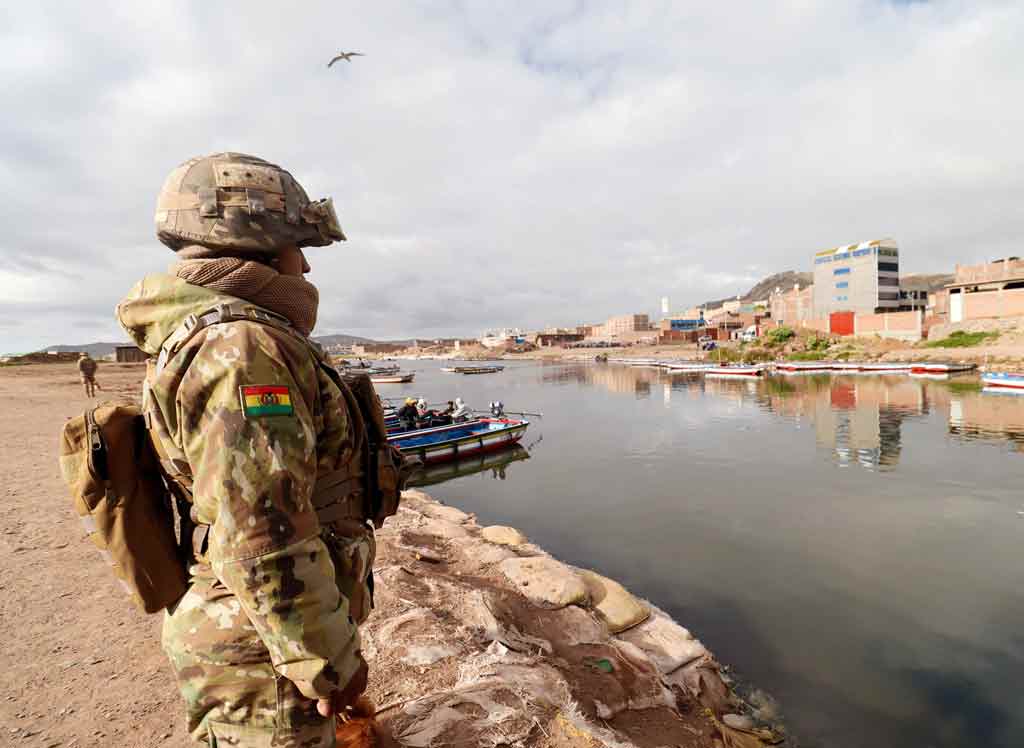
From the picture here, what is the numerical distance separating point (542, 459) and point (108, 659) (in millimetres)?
17443

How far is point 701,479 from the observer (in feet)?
54.5

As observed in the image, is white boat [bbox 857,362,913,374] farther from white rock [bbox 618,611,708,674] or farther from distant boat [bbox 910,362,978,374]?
white rock [bbox 618,611,708,674]

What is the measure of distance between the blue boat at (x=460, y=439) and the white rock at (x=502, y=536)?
30.5 feet

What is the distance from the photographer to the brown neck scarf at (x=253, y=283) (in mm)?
1777

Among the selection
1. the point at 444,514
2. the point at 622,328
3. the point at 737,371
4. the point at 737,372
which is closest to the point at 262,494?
the point at 444,514

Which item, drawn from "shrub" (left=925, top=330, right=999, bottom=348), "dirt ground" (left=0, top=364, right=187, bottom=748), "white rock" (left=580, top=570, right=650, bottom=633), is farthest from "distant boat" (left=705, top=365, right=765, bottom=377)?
"dirt ground" (left=0, top=364, right=187, bottom=748)

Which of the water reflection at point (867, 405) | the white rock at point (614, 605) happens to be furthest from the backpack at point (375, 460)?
the water reflection at point (867, 405)

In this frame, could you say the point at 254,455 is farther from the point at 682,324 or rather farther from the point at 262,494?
the point at 682,324

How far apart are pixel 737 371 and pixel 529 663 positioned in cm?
6215

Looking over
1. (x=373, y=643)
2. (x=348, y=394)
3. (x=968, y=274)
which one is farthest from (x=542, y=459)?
(x=968, y=274)

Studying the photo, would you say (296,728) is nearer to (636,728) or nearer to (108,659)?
(636,728)

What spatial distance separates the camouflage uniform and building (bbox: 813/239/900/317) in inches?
3553

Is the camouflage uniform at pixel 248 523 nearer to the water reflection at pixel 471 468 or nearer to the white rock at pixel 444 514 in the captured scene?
the white rock at pixel 444 514

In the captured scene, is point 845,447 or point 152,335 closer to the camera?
point 152,335
